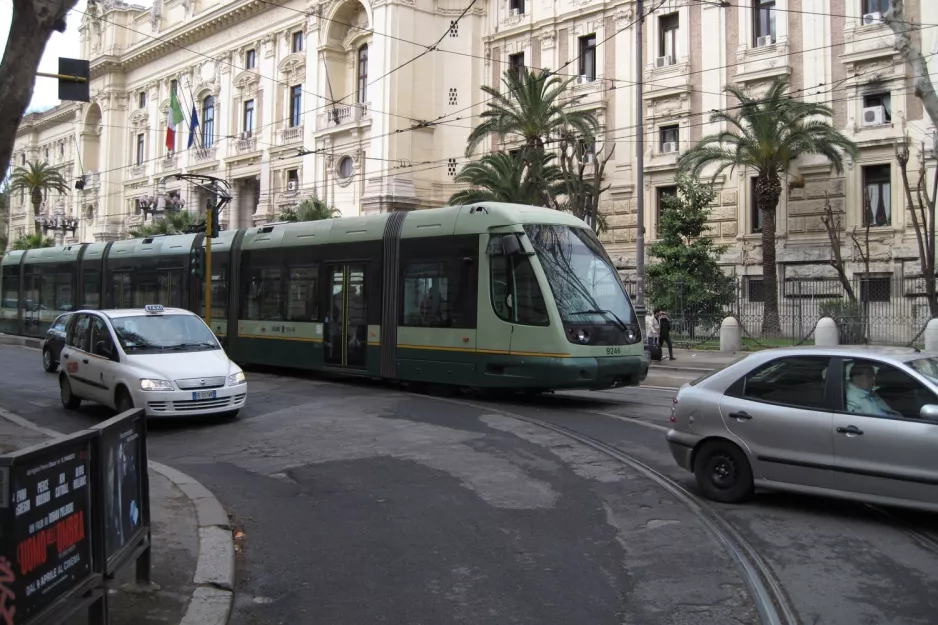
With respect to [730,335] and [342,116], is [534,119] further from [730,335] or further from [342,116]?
[342,116]

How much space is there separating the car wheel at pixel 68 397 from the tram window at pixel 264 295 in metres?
5.15

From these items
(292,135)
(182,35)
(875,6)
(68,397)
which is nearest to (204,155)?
(182,35)

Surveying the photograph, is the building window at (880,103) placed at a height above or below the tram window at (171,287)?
above

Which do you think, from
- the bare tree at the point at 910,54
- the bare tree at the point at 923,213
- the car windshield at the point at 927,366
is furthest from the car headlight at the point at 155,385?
the bare tree at the point at 923,213

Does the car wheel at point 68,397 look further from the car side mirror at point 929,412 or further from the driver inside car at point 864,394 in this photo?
the car side mirror at point 929,412

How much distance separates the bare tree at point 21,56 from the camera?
7227mm

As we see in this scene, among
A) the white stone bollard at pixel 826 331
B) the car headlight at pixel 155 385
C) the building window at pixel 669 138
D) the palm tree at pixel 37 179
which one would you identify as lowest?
the car headlight at pixel 155 385

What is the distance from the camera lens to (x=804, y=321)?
29.0m

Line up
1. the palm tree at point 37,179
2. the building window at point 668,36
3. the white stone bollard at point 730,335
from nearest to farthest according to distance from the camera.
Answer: the white stone bollard at point 730,335 < the building window at point 668,36 < the palm tree at point 37,179

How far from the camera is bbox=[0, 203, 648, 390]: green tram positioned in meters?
13.1

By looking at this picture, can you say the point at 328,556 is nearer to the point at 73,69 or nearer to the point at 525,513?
the point at 525,513

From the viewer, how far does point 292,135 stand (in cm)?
4825

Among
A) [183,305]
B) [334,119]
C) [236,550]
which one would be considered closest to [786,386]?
[236,550]

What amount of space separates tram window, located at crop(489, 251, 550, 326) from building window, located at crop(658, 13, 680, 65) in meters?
24.6
